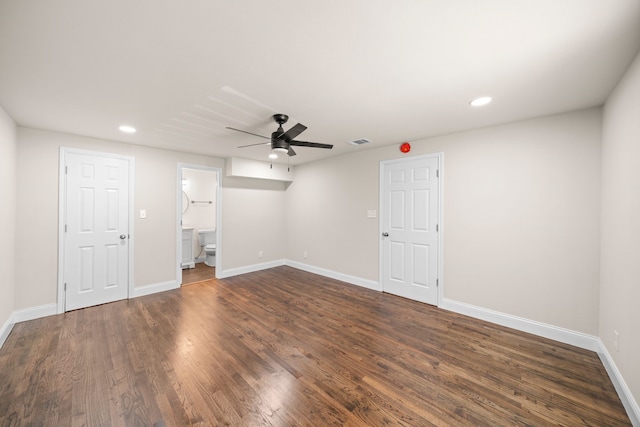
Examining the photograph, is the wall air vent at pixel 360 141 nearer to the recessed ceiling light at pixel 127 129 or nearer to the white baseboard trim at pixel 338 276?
the white baseboard trim at pixel 338 276

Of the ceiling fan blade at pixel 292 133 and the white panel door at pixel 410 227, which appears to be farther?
the white panel door at pixel 410 227

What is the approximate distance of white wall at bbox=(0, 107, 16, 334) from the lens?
103 inches

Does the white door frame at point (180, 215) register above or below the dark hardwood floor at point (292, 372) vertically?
above

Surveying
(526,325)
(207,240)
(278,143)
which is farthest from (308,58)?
(207,240)

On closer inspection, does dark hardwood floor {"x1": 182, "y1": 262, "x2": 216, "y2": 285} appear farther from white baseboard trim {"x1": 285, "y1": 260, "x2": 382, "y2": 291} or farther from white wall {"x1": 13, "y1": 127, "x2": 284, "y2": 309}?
white baseboard trim {"x1": 285, "y1": 260, "x2": 382, "y2": 291}

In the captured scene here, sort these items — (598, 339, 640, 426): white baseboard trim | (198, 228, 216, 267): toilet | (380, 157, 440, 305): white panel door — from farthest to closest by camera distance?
(198, 228, 216, 267): toilet, (380, 157, 440, 305): white panel door, (598, 339, 640, 426): white baseboard trim

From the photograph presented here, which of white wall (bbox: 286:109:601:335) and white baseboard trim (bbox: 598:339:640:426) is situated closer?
white baseboard trim (bbox: 598:339:640:426)

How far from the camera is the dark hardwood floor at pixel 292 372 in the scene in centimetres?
171

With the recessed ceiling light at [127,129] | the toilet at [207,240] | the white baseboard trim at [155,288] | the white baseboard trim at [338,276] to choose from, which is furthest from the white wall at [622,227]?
the toilet at [207,240]

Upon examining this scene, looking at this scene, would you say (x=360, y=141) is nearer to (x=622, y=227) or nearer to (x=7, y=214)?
(x=622, y=227)

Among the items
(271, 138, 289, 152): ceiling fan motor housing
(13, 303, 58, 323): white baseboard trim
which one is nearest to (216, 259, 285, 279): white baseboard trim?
(13, 303, 58, 323): white baseboard trim

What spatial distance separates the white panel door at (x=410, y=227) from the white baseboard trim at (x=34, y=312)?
186 inches

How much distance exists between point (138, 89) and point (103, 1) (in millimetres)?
1050

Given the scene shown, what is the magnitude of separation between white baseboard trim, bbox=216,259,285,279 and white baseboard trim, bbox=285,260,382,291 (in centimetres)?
26
